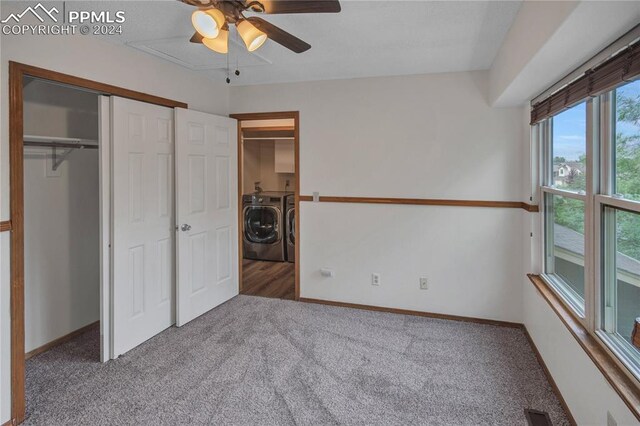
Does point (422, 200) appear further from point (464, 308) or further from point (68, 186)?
point (68, 186)

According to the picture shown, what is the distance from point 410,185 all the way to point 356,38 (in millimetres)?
1466

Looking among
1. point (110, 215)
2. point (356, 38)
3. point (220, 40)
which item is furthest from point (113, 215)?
point (356, 38)

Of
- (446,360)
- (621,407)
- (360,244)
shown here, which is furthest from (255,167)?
(621,407)

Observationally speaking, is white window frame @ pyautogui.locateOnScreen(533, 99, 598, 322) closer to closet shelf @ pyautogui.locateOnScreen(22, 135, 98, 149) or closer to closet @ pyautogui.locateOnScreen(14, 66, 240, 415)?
closet @ pyautogui.locateOnScreen(14, 66, 240, 415)

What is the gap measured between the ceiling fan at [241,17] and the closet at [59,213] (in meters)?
1.62

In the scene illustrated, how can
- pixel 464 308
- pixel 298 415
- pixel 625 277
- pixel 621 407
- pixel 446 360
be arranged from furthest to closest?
pixel 464 308 → pixel 446 360 → pixel 298 415 → pixel 625 277 → pixel 621 407

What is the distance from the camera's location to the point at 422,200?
3.44 meters

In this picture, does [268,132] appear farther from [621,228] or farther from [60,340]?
[621,228]

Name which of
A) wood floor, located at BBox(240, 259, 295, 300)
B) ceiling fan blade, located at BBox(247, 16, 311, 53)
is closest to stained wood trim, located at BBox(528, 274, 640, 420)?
ceiling fan blade, located at BBox(247, 16, 311, 53)

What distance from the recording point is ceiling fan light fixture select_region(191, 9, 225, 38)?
1.64 metres

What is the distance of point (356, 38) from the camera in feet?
8.33

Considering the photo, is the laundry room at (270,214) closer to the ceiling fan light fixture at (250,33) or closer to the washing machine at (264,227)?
the washing machine at (264,227)

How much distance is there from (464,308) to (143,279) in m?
2.80

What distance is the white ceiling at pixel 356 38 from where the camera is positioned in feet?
6.84
